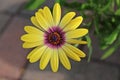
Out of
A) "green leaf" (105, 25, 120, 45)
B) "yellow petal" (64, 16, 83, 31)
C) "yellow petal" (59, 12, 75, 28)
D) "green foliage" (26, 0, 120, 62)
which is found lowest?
"green leaf" (105, 25, 120, 45)

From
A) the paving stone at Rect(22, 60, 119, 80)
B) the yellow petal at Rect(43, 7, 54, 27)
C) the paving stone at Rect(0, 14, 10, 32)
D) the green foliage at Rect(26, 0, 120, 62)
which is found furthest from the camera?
the paving stone at Rect(0, 14, 10, 32)

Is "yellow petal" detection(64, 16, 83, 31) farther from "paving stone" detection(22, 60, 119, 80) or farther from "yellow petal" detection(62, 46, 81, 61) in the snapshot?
"paving stone" detection(22, 60, 119, 80)

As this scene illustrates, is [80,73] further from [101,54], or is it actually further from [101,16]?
[101,16]

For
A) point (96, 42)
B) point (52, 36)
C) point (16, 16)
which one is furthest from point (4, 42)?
point (52, 36)

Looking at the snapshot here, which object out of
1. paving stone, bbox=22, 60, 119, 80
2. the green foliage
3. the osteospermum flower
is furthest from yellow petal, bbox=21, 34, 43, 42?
paving stone, bbox=22, 60, 119, 80

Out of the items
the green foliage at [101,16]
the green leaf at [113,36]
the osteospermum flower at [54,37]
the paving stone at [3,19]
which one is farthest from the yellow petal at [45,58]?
the paving stone at [3,19]

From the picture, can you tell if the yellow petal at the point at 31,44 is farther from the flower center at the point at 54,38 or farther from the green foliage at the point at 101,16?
the green foliage at the point at 101,16

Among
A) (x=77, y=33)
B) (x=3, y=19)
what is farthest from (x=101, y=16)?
(x=3, y=19)

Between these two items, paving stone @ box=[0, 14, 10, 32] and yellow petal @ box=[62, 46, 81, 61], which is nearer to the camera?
yellow petal @ box=[62, 46, 81, 61]
